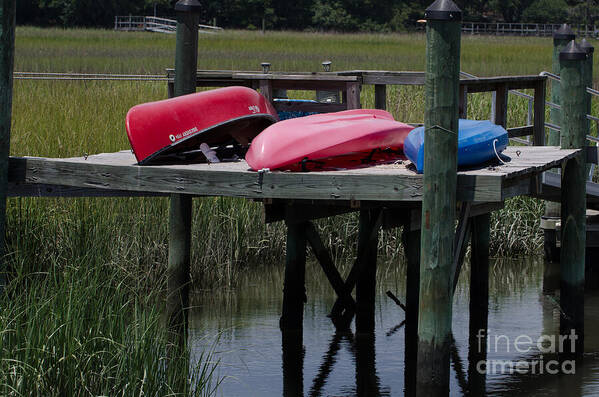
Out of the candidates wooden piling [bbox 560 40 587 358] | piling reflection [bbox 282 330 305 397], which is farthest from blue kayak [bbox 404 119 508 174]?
piling reflection [bbox 282 330 305 397]

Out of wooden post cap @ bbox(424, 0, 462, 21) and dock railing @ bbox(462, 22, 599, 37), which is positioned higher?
dock railing @ bbox(462, 22, 599, 37)

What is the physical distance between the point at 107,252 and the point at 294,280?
61.5 inches

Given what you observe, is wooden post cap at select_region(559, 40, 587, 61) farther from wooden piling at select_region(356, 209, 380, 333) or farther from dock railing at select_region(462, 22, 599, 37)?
dock railing at select_region(462, 22, 599, 37)

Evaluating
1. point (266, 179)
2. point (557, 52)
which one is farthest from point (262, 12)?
point (266, 179)

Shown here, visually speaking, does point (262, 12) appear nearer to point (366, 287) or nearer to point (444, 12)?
point (366, 287)

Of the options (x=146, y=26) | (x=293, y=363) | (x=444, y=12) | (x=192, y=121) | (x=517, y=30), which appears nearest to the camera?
(x=444, y=12)

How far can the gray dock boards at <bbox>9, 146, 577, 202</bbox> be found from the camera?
628 centimetres

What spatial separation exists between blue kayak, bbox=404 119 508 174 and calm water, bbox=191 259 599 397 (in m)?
1.65

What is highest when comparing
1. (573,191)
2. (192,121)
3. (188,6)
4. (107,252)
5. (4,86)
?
(188,6)

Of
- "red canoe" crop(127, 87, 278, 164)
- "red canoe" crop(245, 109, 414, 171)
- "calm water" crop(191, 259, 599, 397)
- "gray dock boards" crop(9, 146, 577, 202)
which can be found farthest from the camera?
"calm water" crop(191, 259, 599, 397)

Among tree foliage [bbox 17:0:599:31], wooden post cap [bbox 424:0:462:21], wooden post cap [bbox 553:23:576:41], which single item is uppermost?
tree foliage [bbox 17:0:599:31]

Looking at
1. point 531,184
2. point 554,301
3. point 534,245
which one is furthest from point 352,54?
point 531,184

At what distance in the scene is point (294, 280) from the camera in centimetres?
889

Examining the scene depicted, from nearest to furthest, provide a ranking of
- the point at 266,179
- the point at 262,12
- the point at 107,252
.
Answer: the point at 266,179, the point at 107,252, the point at 262,12
